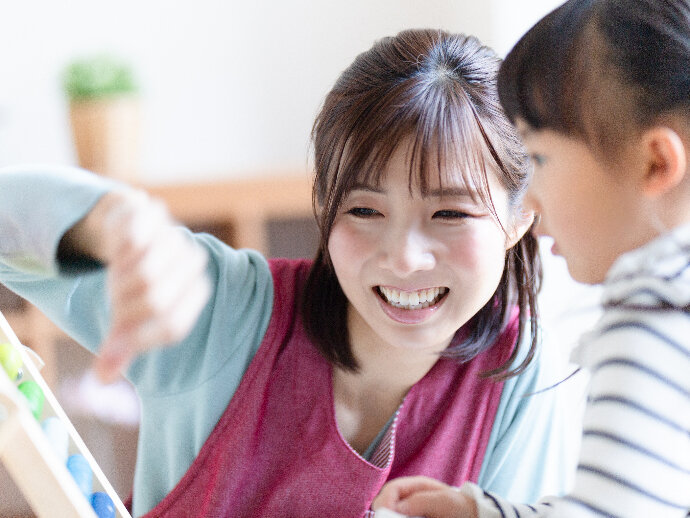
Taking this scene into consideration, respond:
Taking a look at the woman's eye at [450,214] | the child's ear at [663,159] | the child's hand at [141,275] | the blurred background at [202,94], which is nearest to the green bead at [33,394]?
the child's hand at [141,275]

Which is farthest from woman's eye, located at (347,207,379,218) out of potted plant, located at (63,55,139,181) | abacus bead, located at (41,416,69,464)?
potted plant, located at (63,55,139,181)

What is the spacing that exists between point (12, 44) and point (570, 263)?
1.48 m

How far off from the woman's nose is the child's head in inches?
4.1

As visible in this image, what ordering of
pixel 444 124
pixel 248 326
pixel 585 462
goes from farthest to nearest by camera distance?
pixel 248 326
pixel 444 124
pixel 585 462

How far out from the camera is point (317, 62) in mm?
1635

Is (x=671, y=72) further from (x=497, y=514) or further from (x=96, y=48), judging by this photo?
(x=96, y=48)

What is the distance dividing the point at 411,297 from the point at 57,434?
22 cm

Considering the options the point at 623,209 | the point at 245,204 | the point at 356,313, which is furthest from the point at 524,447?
the point at 245,204

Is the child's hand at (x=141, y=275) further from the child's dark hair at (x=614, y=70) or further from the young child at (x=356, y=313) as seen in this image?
the child's dark hair at (x=614, y=70)

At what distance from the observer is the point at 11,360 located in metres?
0.50

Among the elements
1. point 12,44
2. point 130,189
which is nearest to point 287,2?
point 12,44

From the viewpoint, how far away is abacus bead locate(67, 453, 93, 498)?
0.50m

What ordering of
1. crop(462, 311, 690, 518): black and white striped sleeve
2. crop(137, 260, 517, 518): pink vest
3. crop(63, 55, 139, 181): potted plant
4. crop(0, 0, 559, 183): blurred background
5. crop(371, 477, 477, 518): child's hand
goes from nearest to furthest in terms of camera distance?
crop(462, 311, 690, 518): black and white striped sleeve < crop(371, 477, 477, 518): child's hand < crop(137, 260, 517, 518): pink vest < crop(63, 55, 139, 181): potted plant < crop(0, 0, 559, 183): blurred background

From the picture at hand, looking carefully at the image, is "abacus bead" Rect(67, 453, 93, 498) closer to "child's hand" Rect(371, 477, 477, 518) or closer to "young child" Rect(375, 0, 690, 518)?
"child's hand" Rect(371, 477, 477, 518)
